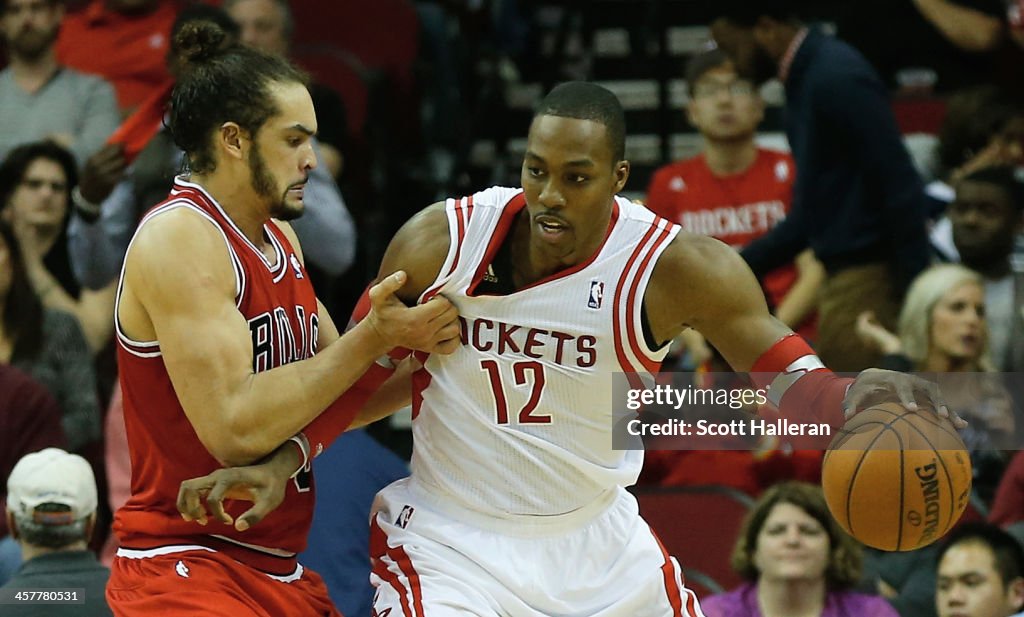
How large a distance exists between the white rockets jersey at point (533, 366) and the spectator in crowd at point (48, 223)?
298 centimetres

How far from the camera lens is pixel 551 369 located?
3.64 metres

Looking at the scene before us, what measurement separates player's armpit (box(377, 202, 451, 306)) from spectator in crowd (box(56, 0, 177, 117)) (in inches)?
135

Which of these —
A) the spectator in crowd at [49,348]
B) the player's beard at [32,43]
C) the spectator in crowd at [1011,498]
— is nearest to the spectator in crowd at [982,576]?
the spectator in crowd at [1011,498]

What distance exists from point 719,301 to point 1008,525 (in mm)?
2222

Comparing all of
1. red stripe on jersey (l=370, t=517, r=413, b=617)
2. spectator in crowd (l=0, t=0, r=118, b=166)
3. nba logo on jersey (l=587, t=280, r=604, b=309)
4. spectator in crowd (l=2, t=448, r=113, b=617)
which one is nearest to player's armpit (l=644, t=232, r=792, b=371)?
nba logo on jersey (l=587, t=280, r=604, b=309)

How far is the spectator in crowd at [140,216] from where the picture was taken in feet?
18.0

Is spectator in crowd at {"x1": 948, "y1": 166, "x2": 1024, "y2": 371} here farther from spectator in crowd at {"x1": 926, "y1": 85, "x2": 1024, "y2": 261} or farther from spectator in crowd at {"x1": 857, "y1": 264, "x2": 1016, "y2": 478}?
spectator in crowd at {"x1": 926, "y1": 85, "x2": 1024, "y2": 261}

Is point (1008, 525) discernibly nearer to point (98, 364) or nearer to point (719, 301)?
point (719, 301)

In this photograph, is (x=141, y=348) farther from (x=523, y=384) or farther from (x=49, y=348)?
(x=49, y=348)

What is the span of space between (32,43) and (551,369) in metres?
4.04

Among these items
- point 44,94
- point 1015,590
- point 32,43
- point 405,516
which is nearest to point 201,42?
point 405,516

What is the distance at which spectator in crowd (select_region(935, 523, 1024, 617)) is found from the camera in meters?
5.08

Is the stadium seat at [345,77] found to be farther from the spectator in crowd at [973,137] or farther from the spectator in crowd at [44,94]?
the spectator in crowd at [973,137]

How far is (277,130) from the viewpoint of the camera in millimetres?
3615
